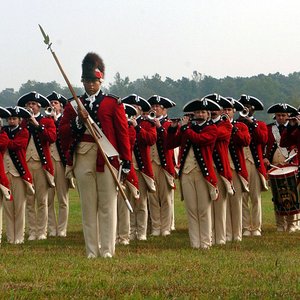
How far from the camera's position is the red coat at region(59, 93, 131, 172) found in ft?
40.5

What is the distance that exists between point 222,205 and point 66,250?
2539 millimetres

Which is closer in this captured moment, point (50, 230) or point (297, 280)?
point (297, 280)

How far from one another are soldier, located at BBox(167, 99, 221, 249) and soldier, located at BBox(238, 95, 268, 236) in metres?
2.35

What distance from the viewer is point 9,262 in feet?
40.0

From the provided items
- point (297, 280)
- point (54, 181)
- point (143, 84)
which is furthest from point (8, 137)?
point (143, 84)

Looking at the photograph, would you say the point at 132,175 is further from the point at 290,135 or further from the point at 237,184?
the point at 290,135

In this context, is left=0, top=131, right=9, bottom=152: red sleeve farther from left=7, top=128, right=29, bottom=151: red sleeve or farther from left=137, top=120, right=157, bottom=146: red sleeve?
left=137, top=120, right=157, bottom=146: red sleeve

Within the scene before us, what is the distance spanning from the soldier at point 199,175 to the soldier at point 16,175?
259 centimetres

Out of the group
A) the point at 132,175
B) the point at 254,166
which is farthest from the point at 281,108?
the point at 132,175

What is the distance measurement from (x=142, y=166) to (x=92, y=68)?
450cm

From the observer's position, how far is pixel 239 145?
1614 cm

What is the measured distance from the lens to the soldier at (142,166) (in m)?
16.6

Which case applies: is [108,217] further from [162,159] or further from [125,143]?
[162,159]

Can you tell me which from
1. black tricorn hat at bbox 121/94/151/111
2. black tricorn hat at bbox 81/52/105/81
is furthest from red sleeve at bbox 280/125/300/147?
black tricorn hat at bbox 81/52/105/81
